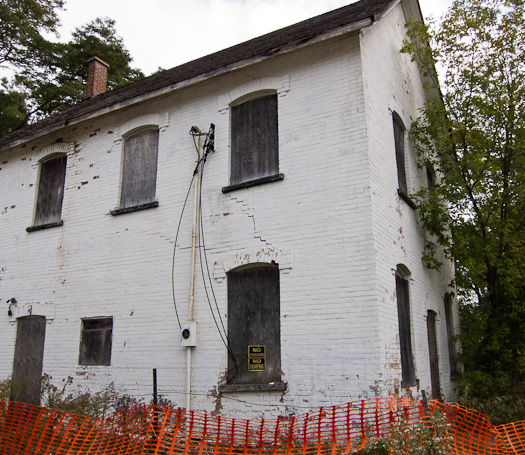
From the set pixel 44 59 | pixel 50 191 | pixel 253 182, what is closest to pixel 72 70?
pixel 44 59

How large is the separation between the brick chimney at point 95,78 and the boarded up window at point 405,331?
39.4ft

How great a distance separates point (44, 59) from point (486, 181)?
19805mm

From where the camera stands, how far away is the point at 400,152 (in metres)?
10.6

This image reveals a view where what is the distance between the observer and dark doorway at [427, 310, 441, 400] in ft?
34.6

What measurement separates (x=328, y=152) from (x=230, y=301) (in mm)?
3021

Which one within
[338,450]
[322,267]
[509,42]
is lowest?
[338,450]

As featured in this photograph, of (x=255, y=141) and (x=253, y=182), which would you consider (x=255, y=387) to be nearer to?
(x=253, y=182)

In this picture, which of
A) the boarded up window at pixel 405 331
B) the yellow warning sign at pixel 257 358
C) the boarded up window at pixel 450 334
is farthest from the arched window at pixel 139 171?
the boarded up window at pixel 450 334

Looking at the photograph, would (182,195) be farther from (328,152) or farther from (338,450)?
(338,450)

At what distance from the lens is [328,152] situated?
27.7 feet

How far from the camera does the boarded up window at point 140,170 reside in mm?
10398

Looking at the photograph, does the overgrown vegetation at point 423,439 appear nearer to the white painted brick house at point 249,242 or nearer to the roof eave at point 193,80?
the white painted brick house at point 249,242

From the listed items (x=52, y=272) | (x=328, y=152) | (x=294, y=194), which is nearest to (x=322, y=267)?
(x=294, y=194)

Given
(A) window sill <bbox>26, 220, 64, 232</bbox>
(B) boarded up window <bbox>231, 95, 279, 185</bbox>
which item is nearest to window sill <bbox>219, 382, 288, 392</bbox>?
(B) boarded up window <bbox>231, 95, 279, 185</bbox>
